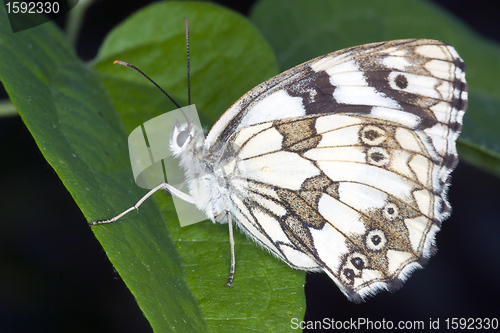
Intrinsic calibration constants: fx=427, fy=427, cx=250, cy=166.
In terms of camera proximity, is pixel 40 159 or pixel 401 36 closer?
pixel 40 159

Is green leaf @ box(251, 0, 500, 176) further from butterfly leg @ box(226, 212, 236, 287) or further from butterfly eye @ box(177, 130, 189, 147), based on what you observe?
butterfly leg @ box(226, 212, 236, 287)

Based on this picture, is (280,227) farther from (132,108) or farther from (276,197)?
(132,108)

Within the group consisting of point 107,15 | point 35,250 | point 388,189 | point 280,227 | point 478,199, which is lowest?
point 478,199

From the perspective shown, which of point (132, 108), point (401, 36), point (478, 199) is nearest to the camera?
point (132, 108)

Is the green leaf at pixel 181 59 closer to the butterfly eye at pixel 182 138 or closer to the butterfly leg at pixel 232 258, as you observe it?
the butterfly eye at pixel 182 138

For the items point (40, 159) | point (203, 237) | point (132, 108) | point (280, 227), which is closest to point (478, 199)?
point (280, 227)
